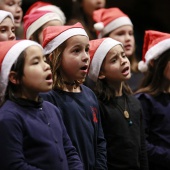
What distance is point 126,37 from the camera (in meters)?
4.07

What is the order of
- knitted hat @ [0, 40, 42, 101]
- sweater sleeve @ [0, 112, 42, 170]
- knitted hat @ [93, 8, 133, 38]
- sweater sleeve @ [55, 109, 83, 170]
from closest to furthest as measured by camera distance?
1. sweater sleeve @ [0, 112, 42, 170]
2. knitted hat @ [0, 40, 42, 101]
3. sweater sleeve @ [55, 109, 83, 170]
4. knitted hat @ [93, 8, 133, 38]

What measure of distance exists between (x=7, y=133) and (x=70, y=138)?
0.51m

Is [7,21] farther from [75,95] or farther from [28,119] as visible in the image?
[28,119]

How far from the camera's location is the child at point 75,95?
275cm

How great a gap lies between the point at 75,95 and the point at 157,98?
0.82m

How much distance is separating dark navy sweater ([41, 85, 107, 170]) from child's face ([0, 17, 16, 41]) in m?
0.54

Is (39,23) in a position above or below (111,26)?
above

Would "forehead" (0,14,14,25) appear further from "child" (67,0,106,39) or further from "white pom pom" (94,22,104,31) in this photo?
"child" (67,0,106,39)

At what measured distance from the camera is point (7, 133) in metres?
2.29

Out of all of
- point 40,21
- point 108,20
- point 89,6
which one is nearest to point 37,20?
point 40,21

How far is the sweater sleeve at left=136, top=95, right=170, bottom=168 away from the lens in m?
3.33

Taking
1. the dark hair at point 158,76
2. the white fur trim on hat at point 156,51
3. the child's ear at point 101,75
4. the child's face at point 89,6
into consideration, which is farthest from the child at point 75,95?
the child's face at point 89,6

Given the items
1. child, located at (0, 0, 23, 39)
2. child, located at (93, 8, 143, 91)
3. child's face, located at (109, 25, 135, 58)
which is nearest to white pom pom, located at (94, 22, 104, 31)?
child, located at (93, 8, 143, 91)

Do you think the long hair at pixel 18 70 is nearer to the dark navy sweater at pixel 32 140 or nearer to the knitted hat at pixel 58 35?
the dark navy sweater at pixel 32 140
